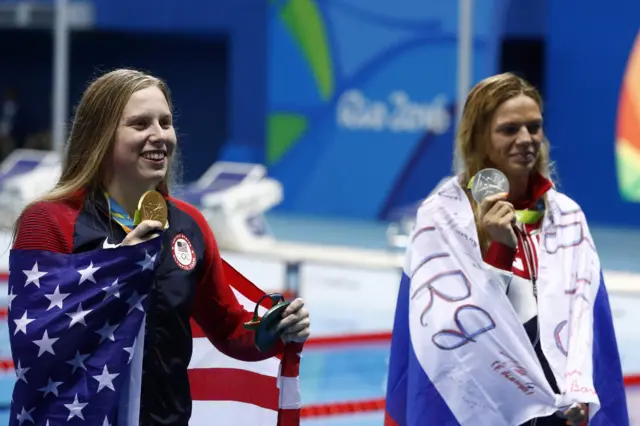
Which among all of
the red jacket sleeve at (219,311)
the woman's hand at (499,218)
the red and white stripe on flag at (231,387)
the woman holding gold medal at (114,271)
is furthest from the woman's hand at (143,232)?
the woman's hand at (499,218)

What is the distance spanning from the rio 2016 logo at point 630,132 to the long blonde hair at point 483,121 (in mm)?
14288

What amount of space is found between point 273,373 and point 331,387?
15.8ft

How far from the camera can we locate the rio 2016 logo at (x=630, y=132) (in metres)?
17.5

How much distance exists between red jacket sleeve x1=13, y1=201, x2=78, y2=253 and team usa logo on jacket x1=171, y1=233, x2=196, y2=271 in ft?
0.76

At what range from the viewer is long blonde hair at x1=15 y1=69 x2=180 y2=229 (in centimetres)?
272

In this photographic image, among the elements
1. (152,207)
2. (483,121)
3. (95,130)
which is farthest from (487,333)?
(95,130)

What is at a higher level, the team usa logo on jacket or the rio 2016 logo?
the team usa logo on jacket

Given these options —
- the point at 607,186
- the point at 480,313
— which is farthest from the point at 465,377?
the point at 607,186

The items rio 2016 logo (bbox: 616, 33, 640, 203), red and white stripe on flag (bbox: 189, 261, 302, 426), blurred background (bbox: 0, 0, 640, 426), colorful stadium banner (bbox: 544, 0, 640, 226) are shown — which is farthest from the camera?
colorful stadium banner (bbox: 544, 0, 640, 226)

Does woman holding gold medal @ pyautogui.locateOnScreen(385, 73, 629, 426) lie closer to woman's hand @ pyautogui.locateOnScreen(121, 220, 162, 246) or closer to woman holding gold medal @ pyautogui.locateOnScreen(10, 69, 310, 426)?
woman holding gold medal @ pyautogui.locateOnScreen(10, 69, 310, 426)

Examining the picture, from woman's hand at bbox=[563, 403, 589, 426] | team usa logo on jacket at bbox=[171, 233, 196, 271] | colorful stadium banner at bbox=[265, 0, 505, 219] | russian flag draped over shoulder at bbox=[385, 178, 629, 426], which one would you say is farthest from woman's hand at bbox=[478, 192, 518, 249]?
colorful stadium banner at bbox=[265, 0, 505, 219]

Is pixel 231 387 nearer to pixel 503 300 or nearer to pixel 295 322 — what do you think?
pixel 295 322

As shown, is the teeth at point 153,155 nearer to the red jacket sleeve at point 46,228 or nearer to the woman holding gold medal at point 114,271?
the woman holding gold medal at point 114,271

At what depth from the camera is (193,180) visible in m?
25.8
